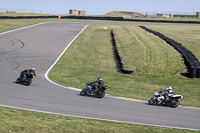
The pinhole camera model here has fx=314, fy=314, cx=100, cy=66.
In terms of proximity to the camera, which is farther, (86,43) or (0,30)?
(0,30)

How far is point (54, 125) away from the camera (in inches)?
435

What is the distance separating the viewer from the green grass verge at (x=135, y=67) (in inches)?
797

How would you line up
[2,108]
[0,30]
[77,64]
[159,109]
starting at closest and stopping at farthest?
[2,108] < [159,109] < [77,64] < [0,30]

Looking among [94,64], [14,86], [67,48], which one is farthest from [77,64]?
[14,86]

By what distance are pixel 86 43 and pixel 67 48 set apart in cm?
460

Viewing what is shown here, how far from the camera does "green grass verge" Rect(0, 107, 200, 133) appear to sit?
34.2 ft

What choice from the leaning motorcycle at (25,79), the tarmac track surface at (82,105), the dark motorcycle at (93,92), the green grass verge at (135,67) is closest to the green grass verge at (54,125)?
the tarmac track surface at (82,105)

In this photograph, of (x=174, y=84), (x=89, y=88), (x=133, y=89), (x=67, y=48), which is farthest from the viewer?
(x=67, y=48)

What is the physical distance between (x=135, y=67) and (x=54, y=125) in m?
15.8

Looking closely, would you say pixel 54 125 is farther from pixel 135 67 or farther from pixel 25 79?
pixel 135 67

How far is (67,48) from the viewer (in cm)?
3444

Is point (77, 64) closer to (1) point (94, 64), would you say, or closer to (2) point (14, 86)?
(1) point (94, 64)

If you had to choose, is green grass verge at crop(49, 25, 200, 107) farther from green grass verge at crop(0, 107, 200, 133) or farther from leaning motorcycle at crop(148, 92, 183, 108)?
green grass verge at crop(0, 107, 200, 133)

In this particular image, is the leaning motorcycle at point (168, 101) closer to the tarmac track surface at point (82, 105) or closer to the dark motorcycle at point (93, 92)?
the tarmac track surface at point (82, 105)
